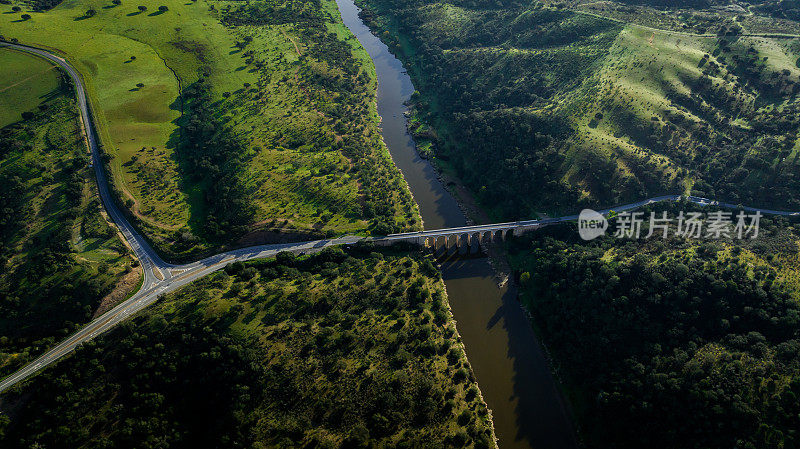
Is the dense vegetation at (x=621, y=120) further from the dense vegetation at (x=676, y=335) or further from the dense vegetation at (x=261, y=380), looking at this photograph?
the dense vegetation at (x=261, y=380)

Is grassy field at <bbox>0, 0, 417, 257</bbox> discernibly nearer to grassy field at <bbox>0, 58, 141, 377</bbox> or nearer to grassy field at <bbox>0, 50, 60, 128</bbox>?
grassy field at <bbox>0, 58, 141, 377</bbox>

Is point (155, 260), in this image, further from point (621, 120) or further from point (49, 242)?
point (621, 120)

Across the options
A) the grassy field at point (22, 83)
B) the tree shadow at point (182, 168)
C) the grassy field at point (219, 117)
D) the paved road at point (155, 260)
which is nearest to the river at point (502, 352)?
the paved road at point (155, 260)

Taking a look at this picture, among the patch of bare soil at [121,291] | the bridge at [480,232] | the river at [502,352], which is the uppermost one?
the bridge at [480,232]

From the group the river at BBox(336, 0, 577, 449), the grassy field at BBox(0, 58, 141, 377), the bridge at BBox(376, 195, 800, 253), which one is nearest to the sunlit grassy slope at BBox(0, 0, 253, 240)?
the grassy field at BBox(0, 58, 141, 377)

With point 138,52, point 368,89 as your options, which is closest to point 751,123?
point 368,89
